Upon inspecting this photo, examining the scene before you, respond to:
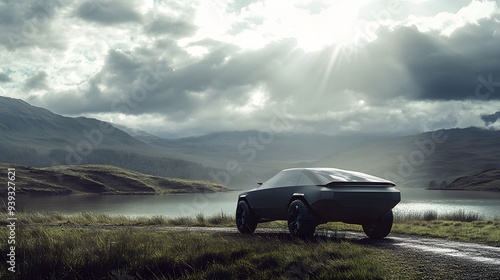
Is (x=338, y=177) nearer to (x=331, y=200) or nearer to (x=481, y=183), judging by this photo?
(x=331, y=200)

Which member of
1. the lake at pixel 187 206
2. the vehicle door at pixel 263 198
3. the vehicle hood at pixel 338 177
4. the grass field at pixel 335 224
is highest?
the vehicle hood at pixel 338 177

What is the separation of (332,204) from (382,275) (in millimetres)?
3484

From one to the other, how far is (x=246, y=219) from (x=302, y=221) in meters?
3.11

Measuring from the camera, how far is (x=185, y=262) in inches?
343

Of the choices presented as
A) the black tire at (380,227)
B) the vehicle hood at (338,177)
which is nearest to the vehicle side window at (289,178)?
the vehicle hood at (338,177)

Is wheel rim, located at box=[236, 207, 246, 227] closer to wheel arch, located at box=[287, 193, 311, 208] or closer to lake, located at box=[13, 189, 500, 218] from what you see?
wheel arch, located at box=[287, 193, 311, 208]

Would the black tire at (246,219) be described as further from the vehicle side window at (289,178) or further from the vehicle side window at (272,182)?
the vehicle side window at (289,178)

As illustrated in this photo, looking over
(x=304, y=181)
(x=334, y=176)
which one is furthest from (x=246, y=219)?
(x=334, y=176)

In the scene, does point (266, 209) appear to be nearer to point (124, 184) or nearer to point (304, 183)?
point (304, 183)

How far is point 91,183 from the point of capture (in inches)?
5512

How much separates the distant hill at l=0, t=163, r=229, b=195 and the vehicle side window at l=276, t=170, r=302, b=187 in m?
121

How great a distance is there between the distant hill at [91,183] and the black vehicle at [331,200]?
122 m

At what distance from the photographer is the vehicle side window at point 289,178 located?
11.5 meters

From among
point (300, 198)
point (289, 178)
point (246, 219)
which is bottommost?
point (246, 219)
